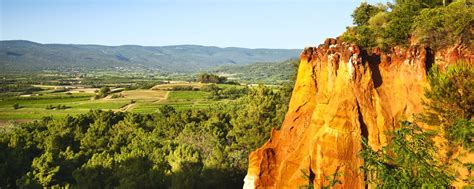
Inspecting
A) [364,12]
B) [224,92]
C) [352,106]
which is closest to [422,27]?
[352,106]

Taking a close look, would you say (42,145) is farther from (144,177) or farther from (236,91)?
(236,91)

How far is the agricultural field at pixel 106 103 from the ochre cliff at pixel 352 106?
97.6 metres

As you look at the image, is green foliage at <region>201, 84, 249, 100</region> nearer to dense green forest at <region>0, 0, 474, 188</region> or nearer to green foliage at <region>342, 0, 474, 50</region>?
dense green forest at <region>0, 0, 474, 188</region>

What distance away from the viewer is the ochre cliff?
54.6ft

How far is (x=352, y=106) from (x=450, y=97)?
11.0ft

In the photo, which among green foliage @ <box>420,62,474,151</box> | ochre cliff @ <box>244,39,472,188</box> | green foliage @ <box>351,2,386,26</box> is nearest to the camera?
green foliage @ <box>420,62,474,151</box>

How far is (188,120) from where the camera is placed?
6125 cm

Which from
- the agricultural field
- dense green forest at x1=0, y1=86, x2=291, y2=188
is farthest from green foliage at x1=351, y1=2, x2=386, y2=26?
the agricultural field

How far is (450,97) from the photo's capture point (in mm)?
15805

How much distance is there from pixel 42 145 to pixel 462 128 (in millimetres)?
45814

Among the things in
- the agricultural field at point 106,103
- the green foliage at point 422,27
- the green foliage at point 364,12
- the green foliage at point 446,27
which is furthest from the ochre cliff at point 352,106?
the agricultural field at point 106,103

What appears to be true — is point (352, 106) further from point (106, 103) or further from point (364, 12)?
point (106, 103)

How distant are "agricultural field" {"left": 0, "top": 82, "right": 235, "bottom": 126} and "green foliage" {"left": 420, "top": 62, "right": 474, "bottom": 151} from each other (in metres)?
100

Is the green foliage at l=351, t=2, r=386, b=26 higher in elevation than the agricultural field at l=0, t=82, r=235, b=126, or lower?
higher
